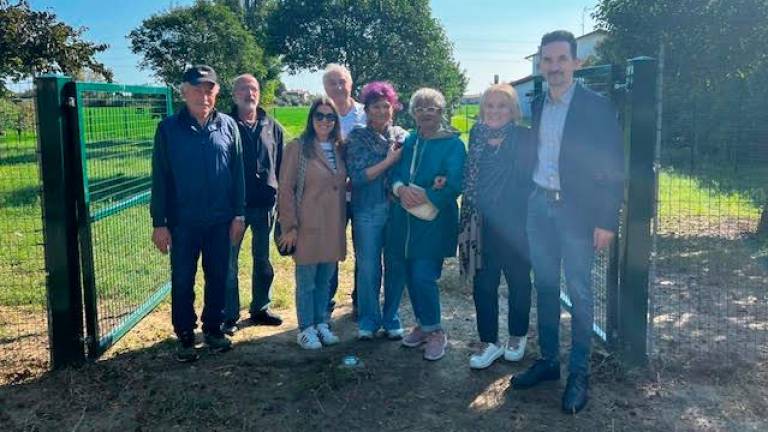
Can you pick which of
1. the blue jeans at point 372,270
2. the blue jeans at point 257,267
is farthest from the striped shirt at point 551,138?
the blue jeans at point 257,267

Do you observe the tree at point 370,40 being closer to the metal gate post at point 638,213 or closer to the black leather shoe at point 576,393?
the metal gate post at point 638,213

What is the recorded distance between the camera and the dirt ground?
11.8ft

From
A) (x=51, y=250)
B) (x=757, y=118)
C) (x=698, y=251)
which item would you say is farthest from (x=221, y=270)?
(x=698, y=251)

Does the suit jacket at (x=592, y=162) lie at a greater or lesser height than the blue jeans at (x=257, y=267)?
greater

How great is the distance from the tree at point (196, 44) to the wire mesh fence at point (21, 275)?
19365mm

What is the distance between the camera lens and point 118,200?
493 centimetres

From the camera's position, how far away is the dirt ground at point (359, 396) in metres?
3.59

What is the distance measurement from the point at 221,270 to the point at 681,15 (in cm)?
734

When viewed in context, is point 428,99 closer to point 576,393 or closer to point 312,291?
point 312,291

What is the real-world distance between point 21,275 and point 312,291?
3.94 meters

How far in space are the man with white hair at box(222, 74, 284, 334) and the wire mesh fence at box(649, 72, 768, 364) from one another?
2666mm

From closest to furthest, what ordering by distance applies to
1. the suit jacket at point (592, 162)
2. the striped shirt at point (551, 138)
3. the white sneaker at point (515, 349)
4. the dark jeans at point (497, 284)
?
the suit jacket at point (592, 162) → the striped shirt at point (551, 138) → the dark jeans at point (497, 284) → the white sneaker at point (515, 349)

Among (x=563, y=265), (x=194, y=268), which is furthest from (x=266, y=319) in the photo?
(x=563, y=265)

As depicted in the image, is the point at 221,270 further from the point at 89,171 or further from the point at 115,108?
the point at 115,108
